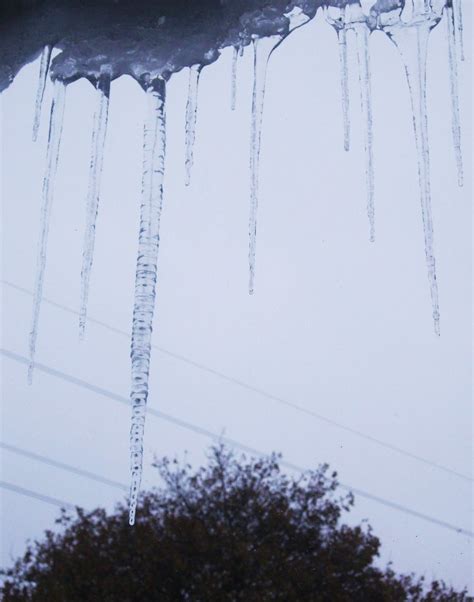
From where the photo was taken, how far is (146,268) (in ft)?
9.35

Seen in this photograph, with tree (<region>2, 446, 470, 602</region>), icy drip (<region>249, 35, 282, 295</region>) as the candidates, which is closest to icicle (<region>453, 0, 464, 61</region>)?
icy drip (<region>249, 35, 282, 295</region>)

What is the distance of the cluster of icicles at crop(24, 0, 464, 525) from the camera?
2664 millimetres

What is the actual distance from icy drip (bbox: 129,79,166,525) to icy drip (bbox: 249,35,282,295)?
331 millimetres

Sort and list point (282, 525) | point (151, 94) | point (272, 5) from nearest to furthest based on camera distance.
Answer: point (272, 5), point (151, 94), point (282, 525)

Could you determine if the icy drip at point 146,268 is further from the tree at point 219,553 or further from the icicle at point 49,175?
the tree at point 219,553

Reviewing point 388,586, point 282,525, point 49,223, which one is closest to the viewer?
point 49,223

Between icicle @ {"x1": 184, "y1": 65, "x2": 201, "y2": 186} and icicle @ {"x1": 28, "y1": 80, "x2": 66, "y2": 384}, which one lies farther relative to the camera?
icicle @ {"x1": 28, "y1": 80, "x2": 66, "y2": 384}

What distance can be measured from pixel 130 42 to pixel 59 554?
431 cm

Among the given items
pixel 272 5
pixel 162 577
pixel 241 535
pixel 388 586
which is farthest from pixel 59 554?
pixel 272 5

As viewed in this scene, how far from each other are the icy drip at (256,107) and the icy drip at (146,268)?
0.33 m

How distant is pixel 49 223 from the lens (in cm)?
326

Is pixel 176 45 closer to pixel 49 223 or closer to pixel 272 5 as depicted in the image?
pixel 272 5

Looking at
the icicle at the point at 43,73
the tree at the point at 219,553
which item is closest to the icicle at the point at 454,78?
the icicle at the point at 43,73

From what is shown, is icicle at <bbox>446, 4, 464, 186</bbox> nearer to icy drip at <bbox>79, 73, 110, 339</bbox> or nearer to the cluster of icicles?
the cluster of icicles
